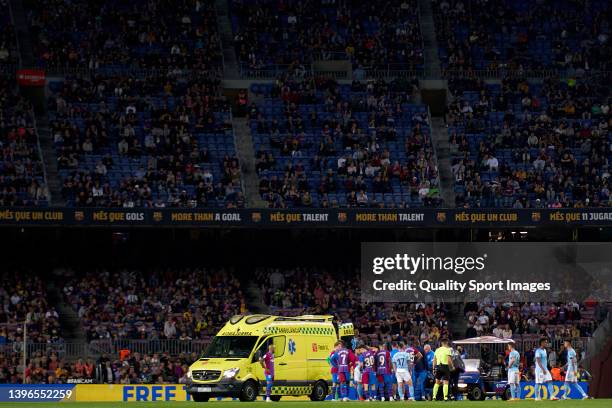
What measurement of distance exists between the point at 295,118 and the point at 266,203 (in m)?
5.38

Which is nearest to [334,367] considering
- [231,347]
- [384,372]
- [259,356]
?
Result: [384,372]

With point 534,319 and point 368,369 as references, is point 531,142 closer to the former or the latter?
point 534,319

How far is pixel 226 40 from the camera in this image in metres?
58.8

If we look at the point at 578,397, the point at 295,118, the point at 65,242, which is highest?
the point at 295,118

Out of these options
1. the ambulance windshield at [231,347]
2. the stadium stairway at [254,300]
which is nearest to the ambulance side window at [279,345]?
the ambulance windshield at [231,347]

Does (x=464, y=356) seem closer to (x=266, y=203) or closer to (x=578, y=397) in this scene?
(x=578, y=397)

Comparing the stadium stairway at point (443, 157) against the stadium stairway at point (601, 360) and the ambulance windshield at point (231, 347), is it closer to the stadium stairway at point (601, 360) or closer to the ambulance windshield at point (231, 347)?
the stadium stairway at point (601, 360)

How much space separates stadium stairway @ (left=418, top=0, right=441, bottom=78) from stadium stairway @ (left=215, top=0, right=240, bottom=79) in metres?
8.39

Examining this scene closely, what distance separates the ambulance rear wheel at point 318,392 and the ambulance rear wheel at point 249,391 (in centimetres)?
186

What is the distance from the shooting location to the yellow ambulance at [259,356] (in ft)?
115

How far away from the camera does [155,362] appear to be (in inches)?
1697

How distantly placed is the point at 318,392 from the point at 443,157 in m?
18.7

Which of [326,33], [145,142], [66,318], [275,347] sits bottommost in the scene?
[275,347]

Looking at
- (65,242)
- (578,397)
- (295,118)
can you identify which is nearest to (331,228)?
(295,118)
